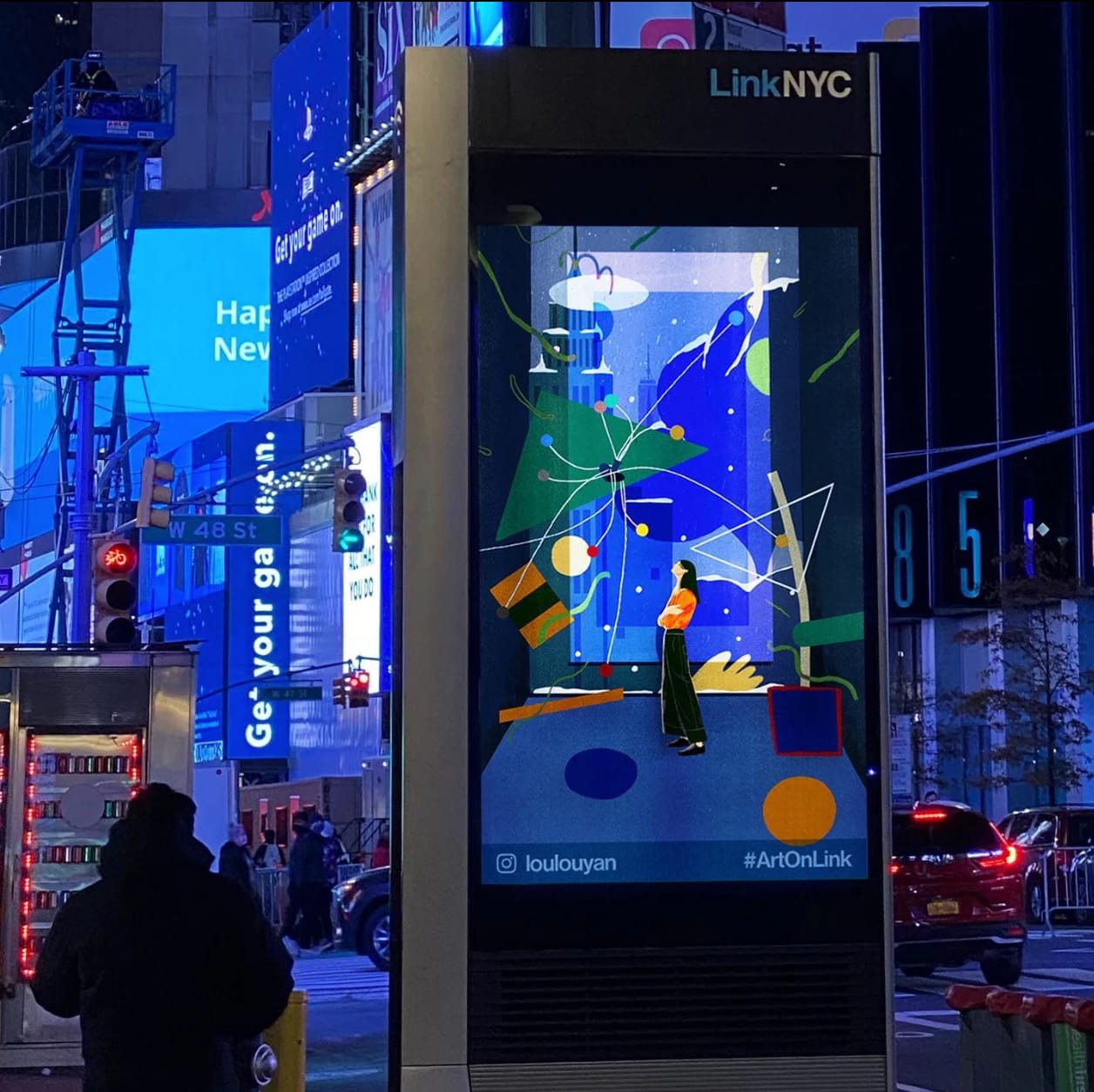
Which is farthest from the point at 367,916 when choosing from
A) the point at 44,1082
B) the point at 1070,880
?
the point at 1070,880

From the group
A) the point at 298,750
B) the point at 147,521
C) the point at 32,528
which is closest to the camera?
the point at 147,521

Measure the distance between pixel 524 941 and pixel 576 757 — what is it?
0.53 m

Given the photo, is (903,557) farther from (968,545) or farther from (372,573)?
(372,573)

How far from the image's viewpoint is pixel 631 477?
5.87m

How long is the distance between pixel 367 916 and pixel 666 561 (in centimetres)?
1836

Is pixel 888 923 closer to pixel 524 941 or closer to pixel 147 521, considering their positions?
pixel 524 941

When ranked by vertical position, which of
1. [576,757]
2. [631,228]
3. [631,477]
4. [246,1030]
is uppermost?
[631,228]

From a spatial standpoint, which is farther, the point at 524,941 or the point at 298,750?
the point at 298,750

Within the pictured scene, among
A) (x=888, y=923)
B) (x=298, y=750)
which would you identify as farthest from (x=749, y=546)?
(x=298, y=750)

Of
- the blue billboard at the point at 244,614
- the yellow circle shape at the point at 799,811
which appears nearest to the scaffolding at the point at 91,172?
the blue billboard at the point at 244,614

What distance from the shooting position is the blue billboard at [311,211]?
7069 cm

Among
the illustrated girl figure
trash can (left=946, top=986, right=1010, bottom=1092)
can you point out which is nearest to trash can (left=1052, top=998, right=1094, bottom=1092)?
trash can (left=946, top=986, right=1010, bottom=1092)

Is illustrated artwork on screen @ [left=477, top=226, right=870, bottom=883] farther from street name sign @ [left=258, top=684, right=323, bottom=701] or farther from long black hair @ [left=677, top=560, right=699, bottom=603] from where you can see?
street name sign @ [left=258, top=684, right=323, bottom=701]

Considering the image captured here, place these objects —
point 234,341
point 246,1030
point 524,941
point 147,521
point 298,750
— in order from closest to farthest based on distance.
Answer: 1. point 246,1030
2. point 524,941
3. point 147,521
4. point 298,750
5. point 234,341
